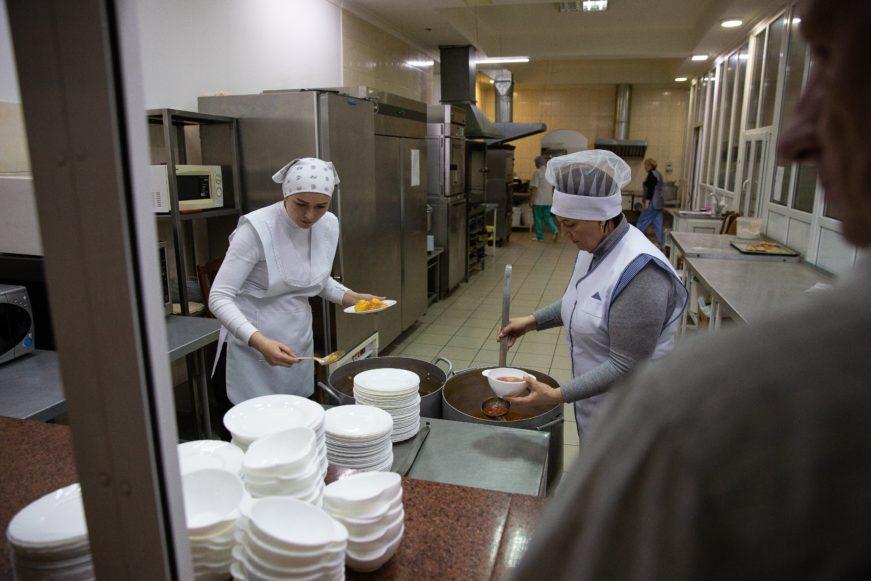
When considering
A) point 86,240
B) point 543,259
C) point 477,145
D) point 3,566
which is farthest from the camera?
point 543,259

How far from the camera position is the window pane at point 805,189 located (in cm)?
410

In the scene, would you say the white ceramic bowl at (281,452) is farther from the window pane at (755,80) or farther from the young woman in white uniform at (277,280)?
the window pane at (755,80)

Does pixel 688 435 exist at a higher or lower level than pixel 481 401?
higher

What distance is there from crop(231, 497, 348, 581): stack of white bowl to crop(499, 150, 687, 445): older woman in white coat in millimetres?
1067

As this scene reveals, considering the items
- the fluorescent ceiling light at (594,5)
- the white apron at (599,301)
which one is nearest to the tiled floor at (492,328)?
the white apron at (599,301)

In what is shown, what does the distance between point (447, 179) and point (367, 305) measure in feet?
13.5

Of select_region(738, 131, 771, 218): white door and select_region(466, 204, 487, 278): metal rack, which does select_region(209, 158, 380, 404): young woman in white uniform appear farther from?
select_region(466, 204, 487, 278): metal rack

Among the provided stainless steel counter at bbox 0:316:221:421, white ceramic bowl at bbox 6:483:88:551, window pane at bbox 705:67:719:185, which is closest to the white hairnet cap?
white ceramic bowl at bbox 6:483:88:551

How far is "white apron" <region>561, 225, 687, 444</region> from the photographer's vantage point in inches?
71.5

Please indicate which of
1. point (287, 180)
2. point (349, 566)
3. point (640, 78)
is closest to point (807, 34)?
point (349, 566)

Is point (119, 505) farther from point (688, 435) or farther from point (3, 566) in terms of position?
point (3, 566)

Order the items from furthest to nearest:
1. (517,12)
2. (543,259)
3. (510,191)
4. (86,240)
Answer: (510,191) → (543,259) → (517,12) → (86,240)

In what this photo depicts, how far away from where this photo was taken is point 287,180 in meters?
2.55

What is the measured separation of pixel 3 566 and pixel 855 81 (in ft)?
4.73
